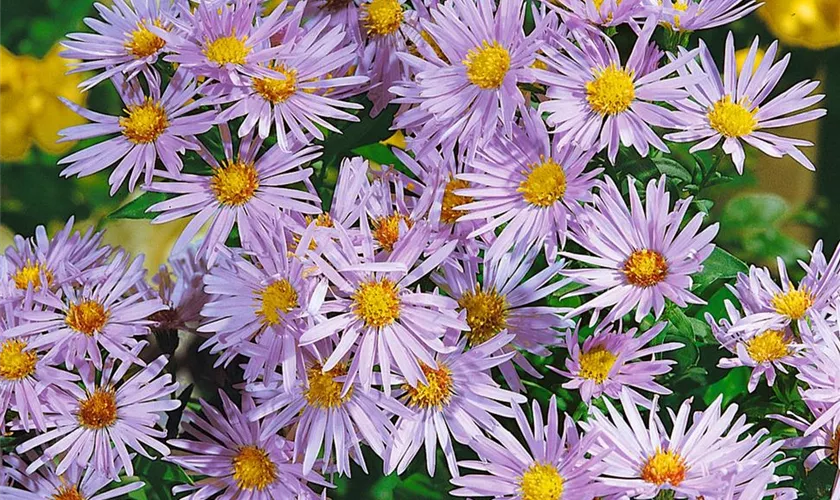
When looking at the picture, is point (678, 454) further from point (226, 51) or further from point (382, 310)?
point (226, 51)

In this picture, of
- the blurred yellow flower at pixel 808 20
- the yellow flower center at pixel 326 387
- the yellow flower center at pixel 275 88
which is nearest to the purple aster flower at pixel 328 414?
the yellow flower center at pixel 326 387

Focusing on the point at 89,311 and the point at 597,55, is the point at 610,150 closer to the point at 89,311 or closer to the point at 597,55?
the point at 597,55

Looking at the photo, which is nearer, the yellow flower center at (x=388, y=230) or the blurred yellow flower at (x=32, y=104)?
the yellow flower center at (x=388, y=230)

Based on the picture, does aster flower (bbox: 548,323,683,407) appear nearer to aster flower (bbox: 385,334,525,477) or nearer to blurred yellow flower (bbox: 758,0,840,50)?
aster flower (bbox: 385,334,525,477)

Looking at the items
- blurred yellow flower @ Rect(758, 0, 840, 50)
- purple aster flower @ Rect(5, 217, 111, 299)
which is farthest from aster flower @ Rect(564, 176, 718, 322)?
blurred yellow flower @ Rect(758, 0, 840, 50)

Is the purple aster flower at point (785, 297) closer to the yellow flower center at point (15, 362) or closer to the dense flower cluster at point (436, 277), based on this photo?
the dense flower cluster at point (436, 277)

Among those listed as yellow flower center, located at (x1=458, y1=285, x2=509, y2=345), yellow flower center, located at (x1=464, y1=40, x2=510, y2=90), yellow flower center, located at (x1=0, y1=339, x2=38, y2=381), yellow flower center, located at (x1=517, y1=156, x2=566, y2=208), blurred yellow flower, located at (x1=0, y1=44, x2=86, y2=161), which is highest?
blurred yellow flower, located at (x1=0, y1=44, x2=86, y2=161)
